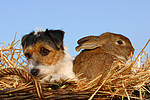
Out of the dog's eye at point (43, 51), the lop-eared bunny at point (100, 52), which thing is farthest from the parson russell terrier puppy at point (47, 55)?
the lop-eared bunny at point (100, 52)

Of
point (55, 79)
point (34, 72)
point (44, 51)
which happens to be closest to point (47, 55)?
point (44, 51)

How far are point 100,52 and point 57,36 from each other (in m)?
0.96

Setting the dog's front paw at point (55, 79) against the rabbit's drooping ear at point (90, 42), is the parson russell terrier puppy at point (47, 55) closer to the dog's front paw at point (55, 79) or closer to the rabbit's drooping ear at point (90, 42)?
the dog's front paw at point (55, 79)

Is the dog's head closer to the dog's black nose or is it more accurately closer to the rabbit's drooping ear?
the dog's black nose

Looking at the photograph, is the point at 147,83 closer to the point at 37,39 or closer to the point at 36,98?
the point at 36,98

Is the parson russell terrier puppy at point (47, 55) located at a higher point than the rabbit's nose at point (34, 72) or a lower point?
higher

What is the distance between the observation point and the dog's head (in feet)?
13.2

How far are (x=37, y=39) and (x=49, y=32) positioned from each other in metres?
0.33

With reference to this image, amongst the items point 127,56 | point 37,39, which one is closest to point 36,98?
point 37,39

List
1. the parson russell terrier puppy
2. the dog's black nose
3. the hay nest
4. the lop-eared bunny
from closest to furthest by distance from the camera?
the hay nest
the dog's black nose
the parson russell terrier puppy
the lop-eared bunny

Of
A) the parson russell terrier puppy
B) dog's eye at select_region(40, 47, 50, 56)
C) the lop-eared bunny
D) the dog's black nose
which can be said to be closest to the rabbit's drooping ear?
the lop-eared bunny

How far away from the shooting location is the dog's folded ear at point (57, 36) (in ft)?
14.3

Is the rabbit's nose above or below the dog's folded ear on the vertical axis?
below

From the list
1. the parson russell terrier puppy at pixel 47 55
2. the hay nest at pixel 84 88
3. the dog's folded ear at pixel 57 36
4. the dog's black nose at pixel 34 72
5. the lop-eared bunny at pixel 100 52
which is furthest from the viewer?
the dog's folded ear at pixel 57 36
